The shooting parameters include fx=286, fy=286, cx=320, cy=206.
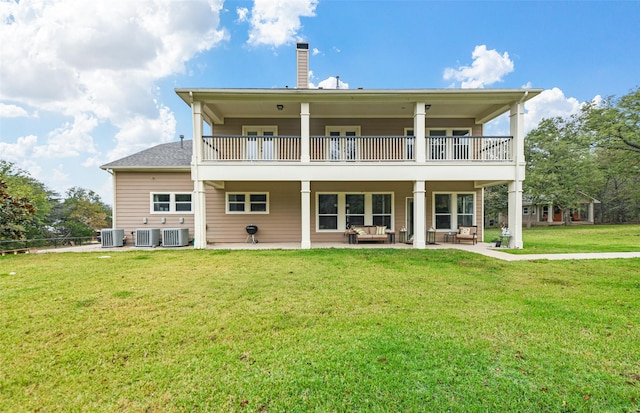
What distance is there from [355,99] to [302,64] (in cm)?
324

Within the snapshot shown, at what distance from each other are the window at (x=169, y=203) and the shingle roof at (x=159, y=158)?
126 cm

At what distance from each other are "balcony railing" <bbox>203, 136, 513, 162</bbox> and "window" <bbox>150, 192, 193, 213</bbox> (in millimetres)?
3087

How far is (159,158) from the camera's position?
1294cm

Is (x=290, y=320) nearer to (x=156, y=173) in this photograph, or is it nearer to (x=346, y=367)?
(x=346, y=367)

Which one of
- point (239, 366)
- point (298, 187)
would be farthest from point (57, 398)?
point (298, 187)

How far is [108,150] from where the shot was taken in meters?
18.8

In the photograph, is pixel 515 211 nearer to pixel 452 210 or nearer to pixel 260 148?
pixel 452 210

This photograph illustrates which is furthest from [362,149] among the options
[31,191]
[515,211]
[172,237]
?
[31,191]

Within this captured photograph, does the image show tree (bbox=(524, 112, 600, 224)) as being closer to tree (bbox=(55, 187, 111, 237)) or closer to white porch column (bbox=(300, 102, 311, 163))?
white porch column (bbox=(300, 102, 311, 163))

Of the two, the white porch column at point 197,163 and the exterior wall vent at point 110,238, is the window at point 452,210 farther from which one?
the exterior wall vent at point 110,238

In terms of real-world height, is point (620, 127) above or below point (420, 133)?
above

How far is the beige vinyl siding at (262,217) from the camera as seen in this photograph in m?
12.3

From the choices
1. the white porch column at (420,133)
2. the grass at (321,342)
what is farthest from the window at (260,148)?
the grass at (321,342)

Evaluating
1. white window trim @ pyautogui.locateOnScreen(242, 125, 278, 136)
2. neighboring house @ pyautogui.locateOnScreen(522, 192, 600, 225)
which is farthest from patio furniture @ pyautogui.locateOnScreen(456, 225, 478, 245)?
neighboring house @ pyautogui.locateOnScreen(522, 192, 600, 225)
